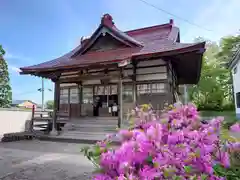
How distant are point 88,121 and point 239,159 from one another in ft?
27.5

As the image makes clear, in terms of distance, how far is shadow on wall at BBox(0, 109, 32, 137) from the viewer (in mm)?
11657

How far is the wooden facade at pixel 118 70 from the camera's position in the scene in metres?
7.86

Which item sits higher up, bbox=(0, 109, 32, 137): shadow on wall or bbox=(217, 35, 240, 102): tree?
bbox=(217, 35, 240, 102): tree

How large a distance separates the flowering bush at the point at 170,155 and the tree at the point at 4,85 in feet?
61.6

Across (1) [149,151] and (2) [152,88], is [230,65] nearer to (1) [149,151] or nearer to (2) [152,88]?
(2) [152,88]

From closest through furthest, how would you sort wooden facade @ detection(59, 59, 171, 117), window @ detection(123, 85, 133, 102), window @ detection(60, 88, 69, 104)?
1. wooden facade @ detection(59, 59, 171, 117)
2. window @ detection(123, 85, 133, 102)
3. window @ detection(60, 88, 69, 104)

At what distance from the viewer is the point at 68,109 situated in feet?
35.7

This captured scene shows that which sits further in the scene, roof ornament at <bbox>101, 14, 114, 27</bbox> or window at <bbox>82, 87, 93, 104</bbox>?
window at <bbox>82, 87, 93, 104</bbox>

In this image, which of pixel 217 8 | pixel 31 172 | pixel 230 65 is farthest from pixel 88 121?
pixel 230 65

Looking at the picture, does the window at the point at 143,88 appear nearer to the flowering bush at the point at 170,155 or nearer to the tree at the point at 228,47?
the flowering bush at the point at 170,155

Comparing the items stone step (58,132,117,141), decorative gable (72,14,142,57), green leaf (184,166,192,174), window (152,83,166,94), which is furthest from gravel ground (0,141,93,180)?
decorative gable (72,14,142,57)

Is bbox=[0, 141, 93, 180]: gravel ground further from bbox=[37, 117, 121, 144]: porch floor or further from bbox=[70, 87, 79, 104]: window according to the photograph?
bbox=[70, 87, 79, 104]: window

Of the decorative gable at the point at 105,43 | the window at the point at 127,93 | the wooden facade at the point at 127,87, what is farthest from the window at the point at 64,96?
the window at the point at 127,93

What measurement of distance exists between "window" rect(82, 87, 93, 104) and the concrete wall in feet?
13.4
